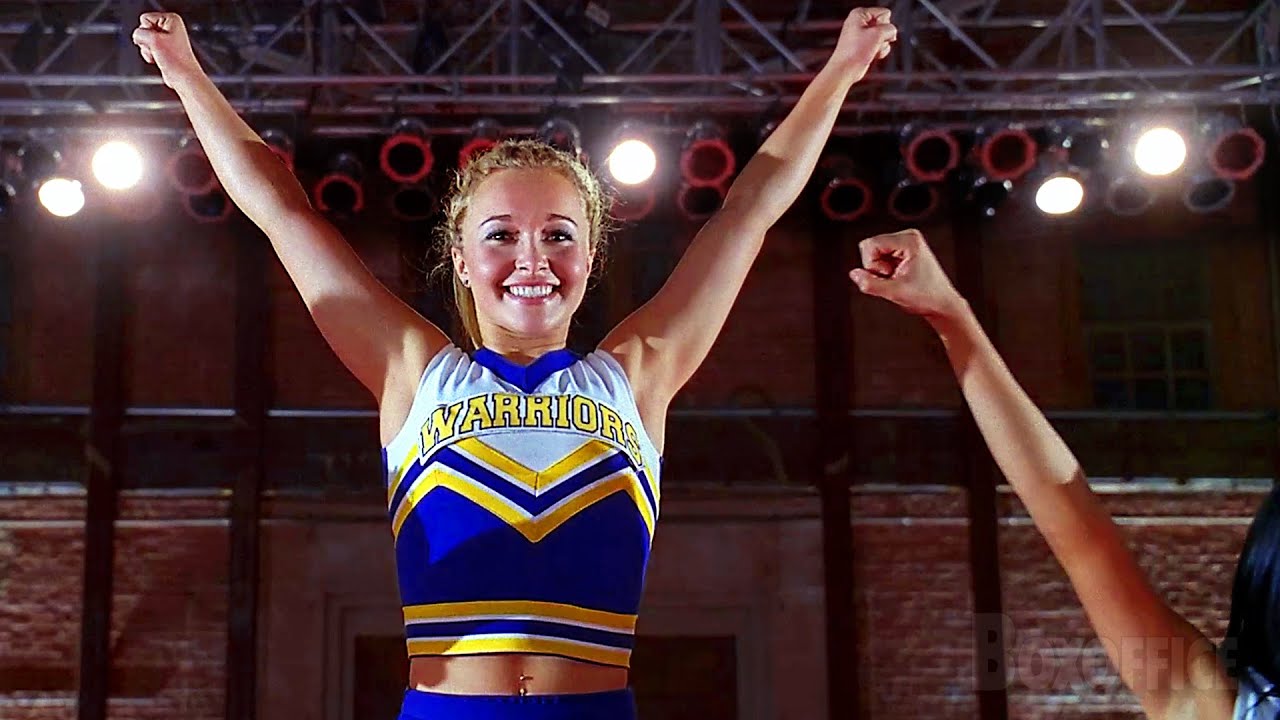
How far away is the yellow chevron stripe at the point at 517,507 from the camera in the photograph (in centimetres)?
169

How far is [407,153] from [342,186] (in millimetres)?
474

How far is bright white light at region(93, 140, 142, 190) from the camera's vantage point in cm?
611

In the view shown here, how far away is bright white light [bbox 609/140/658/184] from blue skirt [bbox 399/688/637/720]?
4562 mm

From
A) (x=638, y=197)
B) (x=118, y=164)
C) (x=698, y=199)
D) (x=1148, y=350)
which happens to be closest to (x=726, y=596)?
(x=698, y=199)

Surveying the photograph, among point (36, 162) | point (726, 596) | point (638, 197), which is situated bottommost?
point (726, 596)

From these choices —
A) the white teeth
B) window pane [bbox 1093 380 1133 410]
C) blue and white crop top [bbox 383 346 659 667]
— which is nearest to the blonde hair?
the white teeth

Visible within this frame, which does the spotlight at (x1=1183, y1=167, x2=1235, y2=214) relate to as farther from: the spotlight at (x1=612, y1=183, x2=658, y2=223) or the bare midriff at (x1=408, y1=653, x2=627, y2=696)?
the bare midriff at (x1=408, y1=653, x2=627, y2=696)

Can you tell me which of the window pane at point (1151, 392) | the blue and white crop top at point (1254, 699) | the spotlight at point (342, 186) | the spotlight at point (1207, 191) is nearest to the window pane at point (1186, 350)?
the window pane at point (1151, 392)

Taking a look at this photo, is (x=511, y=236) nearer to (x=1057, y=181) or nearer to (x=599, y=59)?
(x=599, y=59)

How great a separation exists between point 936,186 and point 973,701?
308cm

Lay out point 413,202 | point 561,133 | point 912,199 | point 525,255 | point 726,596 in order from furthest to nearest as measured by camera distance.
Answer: point 726,596, point 912,199, point 413,202, point 561,133, point 525,255

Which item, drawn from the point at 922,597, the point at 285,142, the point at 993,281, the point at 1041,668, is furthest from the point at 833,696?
the point at 285,142

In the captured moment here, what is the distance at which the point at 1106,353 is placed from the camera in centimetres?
763

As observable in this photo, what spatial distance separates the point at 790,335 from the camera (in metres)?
7.67
